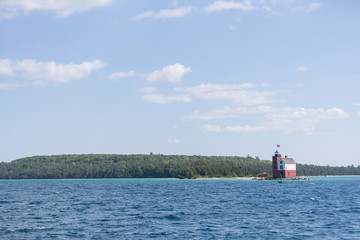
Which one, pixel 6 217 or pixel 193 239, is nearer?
pixel 193 239

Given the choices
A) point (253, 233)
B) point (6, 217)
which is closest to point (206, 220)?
point (253, 233)

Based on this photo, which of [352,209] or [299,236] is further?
[352,209]

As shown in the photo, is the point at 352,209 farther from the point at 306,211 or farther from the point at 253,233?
the point at 253,233

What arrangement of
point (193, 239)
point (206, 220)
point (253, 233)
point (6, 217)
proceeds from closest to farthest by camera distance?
point (193, 239)
point (253, 233)
point (206, 220)
point (6, 217)

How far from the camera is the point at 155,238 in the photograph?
38.0 metres

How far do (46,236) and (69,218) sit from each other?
1249cm

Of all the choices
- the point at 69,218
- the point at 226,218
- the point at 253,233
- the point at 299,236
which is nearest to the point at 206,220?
the point at 226,218

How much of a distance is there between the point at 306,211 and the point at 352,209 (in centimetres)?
847

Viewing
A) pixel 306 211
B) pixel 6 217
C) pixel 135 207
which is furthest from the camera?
pixel 135 207

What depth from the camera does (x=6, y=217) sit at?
53281mm

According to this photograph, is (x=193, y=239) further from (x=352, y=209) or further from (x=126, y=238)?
(x=352, y=209)

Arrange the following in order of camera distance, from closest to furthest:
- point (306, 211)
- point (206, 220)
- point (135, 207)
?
point (206, 220), point (306, 211), point (135, 207)

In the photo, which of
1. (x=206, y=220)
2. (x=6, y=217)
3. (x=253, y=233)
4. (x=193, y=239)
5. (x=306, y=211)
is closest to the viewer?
(x=193, y=239)

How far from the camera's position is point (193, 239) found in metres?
37.3
